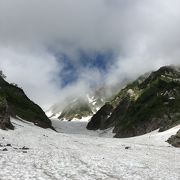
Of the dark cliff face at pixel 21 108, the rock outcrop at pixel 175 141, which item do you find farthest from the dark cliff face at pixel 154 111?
the rock outcrop at pixel 175 141

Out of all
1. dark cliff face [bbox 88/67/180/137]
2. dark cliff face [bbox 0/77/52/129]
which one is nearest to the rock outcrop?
dark cliff face [bbox 88/67/180/137]

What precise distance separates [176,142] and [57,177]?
4445 cm

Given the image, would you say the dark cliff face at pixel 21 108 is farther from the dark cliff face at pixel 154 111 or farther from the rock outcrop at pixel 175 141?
the rock outcrop at pixel 175 141

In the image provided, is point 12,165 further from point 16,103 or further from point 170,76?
point 170,76

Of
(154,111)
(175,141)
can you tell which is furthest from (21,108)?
(175,141)

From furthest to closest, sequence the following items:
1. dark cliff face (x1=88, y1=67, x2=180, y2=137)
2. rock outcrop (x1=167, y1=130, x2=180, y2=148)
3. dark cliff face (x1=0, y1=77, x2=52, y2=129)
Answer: dark cliff face (x1=0, y1=77, x2=52, y2=129), dark cliff face (x1=88, y1=67, x2=180, y2=137), rock outcrop (x1=167, y1=130, x2=180, y2=148)

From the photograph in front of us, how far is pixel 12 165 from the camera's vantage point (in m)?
23.6

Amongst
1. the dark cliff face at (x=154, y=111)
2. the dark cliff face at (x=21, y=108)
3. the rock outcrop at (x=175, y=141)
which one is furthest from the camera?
the dark cliff face at (x=21, y=108)

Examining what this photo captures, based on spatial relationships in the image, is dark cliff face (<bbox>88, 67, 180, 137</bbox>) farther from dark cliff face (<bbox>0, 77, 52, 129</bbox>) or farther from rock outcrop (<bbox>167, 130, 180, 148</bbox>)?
rock outcrop (<bbox>167, 130, 180, 148</bbox>)

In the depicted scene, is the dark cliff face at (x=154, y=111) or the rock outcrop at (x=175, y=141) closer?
the rock outcrop at (x=175, y=141)

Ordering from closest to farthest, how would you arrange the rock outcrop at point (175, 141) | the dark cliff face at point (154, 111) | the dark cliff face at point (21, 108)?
the rock outcrop at point (175, 141) → the dark cliff face at point (154, 111) → the dark cliff face at point (21, 108)

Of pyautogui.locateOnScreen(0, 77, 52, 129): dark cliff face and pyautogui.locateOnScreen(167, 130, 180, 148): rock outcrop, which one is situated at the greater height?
pyautogui.locateOnScreen(0, 77, 52, 129): dark cliff face

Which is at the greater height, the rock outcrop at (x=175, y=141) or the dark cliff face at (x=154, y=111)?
the dark cliff face at (x=154, y=111)

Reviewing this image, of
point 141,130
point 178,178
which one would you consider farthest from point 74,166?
point 141,130
